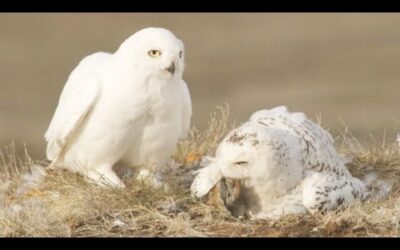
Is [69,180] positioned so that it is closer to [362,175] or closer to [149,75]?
[149,75]

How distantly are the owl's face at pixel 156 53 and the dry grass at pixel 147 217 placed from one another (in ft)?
3.05

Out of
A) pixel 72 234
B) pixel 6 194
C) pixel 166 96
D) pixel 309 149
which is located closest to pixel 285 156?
pixel 309 149

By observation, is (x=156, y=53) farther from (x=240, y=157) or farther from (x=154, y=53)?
(x=240, y=157)

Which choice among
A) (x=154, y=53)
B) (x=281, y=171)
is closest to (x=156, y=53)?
(x=154, y=53)

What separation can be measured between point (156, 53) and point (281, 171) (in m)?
1.38

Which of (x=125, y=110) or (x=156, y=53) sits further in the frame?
(x=125, y=110)

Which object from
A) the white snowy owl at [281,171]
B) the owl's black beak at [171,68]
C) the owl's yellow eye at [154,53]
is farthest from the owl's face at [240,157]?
the owl's yellow eye at [154,53]

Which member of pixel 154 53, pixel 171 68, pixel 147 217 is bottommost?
pixel 147 217

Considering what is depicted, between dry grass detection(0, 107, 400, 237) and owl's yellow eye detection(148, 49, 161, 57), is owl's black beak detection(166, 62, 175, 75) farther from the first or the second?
dry grass detection(0, 107, 400, 237)

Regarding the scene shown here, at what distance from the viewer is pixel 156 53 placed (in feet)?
29.1

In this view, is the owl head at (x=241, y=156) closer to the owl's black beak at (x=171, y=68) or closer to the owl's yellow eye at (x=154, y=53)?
the owl's black beak at (x=171, y=68)

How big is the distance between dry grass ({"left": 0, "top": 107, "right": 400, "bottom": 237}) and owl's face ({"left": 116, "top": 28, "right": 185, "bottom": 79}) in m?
0.93

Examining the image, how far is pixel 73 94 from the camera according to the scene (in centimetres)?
941

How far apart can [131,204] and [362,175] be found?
2.22 meters
